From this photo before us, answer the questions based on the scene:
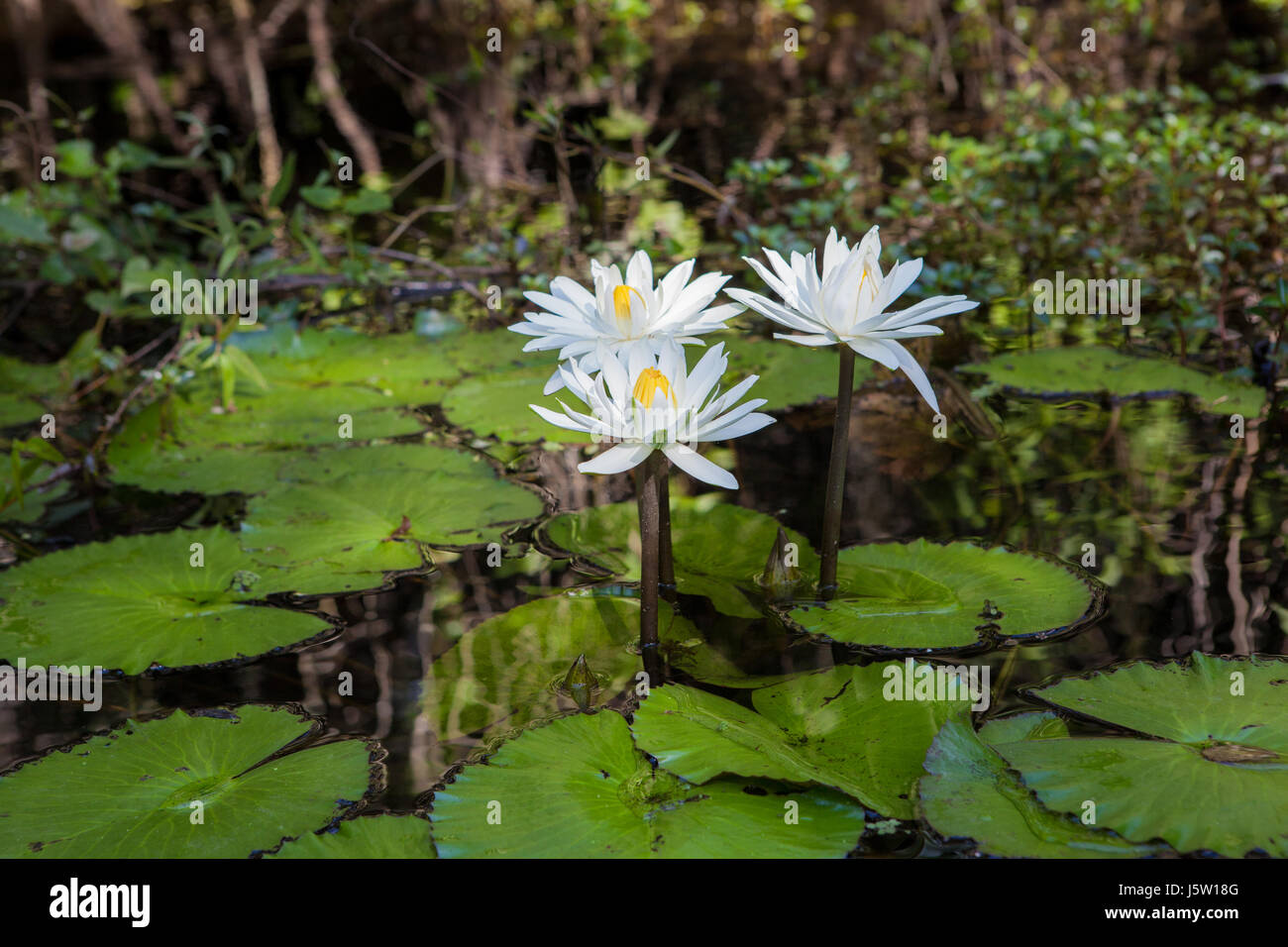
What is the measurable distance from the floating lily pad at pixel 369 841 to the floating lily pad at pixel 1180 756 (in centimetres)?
65

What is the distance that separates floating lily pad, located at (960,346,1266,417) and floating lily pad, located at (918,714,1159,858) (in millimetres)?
1343

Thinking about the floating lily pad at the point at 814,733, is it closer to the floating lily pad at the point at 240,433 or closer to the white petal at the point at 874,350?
the white petal at the point at 874,350

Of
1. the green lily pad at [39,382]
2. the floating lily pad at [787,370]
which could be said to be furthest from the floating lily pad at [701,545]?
the green lily pad at [39,382]

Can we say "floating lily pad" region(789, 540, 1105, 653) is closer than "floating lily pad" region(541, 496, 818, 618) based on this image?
Yes

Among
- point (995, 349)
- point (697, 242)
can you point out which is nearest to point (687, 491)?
point (995, 349)

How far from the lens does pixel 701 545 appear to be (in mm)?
1788

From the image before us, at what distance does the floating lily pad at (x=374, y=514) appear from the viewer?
1.81m

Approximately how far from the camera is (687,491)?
6.75ft

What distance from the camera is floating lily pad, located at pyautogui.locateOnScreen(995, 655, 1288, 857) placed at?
106 centimetres

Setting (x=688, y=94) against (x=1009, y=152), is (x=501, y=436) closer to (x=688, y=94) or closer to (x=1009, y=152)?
(x=1009, y=152)

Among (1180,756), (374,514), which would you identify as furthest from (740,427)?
(374,514)

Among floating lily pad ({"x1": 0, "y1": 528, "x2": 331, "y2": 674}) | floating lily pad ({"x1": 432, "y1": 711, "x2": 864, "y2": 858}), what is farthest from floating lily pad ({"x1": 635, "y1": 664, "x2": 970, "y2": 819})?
floating lily pad ({"x1": 0, "y1": 528, "x2": 331, "y2": 674})

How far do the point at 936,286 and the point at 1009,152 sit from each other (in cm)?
84

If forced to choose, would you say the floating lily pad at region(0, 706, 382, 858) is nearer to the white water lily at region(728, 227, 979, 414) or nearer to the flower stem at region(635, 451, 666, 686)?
the flower stem at region(635, 451, 666, 686)
